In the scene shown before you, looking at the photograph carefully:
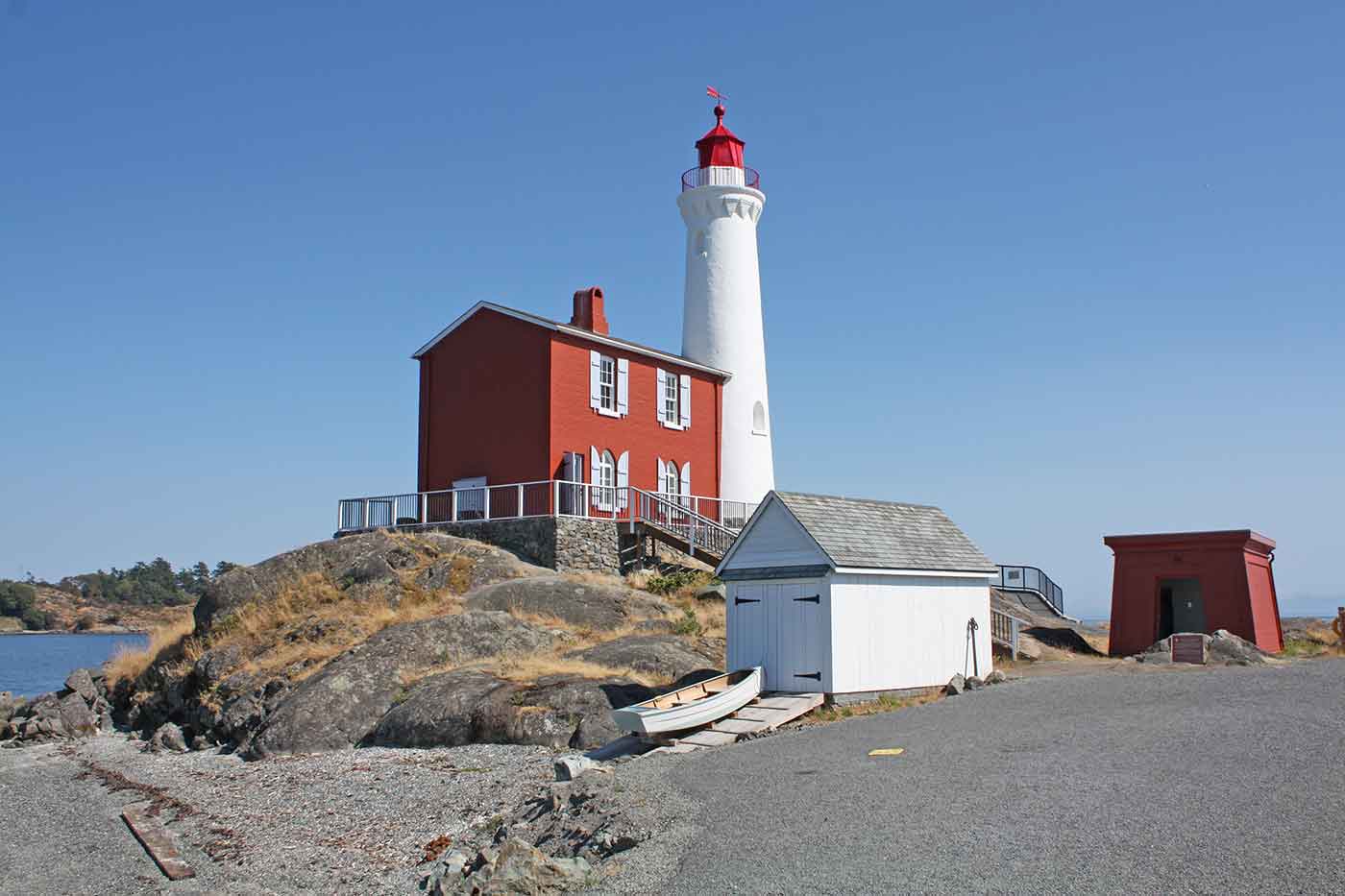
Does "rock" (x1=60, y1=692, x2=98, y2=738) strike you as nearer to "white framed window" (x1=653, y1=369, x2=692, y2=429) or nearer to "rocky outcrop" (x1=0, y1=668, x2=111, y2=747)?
"rocky outcrop" (x1=0, y1=668, x2=111, y2=747)

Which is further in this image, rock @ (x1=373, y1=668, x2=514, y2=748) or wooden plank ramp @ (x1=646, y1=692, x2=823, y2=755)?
rock @ (x1=373, y1=668, x2=514, y2=748)

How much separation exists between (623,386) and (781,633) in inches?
649

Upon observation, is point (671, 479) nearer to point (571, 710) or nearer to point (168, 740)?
point (168, 740)

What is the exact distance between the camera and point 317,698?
20.2 m

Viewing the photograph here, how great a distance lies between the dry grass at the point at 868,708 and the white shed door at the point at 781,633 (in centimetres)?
48

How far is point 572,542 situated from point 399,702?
10389mm

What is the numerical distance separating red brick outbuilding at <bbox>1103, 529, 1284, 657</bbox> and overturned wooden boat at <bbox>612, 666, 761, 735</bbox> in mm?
12793

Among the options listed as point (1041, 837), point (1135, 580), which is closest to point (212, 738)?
point (1041, 837)

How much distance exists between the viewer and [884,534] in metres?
20.3

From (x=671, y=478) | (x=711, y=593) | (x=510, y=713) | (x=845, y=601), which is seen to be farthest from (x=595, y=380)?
(x=845, y=601)

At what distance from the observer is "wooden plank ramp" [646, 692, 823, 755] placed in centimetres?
1600

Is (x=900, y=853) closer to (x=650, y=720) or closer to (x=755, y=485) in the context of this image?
(x=650, y=720)

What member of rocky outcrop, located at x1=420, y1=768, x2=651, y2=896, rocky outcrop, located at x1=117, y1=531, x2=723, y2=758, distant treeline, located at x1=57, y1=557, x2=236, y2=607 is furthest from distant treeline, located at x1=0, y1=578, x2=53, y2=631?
rocky outcrop, located at x1=420, y1=768, x2=651, y2=896

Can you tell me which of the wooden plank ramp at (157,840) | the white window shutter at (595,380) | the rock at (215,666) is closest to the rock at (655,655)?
the rock at (215,666)
